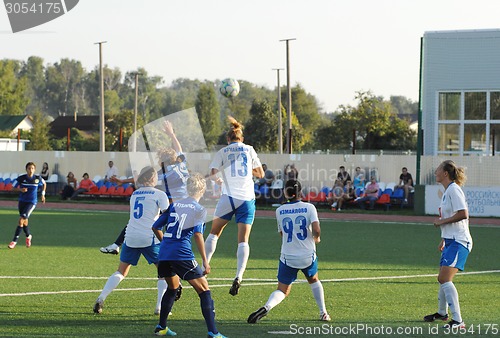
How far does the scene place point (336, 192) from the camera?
34.7 metres

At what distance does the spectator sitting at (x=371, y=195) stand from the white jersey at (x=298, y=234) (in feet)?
80.0

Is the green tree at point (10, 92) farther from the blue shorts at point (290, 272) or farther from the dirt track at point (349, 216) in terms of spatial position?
the blue shorts at point (290, 272)

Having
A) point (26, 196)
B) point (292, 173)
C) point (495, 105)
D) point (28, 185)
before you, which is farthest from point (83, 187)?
point (28, 185)

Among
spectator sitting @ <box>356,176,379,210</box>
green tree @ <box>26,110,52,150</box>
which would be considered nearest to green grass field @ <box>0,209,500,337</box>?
spectator sitting @ <box>356,176,379,210</box>

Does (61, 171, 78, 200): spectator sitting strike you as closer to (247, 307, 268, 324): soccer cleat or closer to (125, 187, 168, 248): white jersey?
(125, 187, 168, 248): white jersey

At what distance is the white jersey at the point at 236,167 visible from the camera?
1166 cm

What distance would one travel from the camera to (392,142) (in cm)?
Answer: 6894

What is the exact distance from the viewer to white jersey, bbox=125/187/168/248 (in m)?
10.5

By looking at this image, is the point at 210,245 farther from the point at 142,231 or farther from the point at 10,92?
the point at 10,92

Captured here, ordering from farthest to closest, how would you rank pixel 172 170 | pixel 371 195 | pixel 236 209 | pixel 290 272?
pixel 371 195, pixel 172 170, pixel 236 209, pixel 290 272

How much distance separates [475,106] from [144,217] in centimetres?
2687

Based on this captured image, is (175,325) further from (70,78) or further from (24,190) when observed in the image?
(70,78)

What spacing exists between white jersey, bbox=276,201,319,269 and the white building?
85.6ft

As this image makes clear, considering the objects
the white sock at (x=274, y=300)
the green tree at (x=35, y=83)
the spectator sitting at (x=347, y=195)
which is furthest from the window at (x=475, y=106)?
the green tree at (x=35, y=83)
